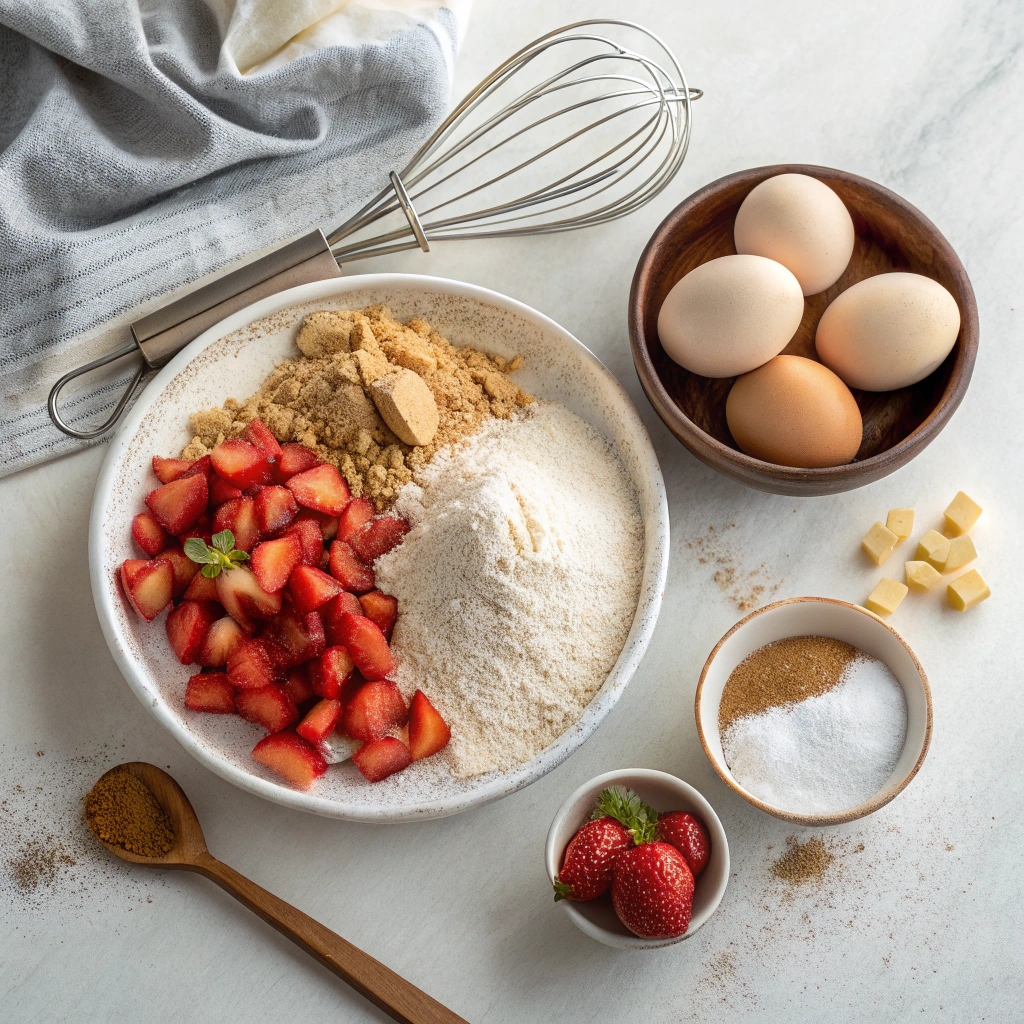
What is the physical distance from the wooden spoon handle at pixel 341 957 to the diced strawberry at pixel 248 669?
237 millimetres

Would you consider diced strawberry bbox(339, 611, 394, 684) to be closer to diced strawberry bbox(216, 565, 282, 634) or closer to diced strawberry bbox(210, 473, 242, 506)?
diced strawberry bbox(216, 565, 282, 634)

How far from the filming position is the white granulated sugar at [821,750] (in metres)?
1.02

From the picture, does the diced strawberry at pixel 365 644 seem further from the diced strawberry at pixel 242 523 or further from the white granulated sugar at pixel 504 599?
the diced strawberry at pixel 242 523

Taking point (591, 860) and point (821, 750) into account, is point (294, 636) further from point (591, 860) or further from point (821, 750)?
point (821, 750)

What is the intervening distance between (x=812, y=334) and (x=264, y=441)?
670 millimetres

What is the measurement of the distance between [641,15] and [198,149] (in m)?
0.63

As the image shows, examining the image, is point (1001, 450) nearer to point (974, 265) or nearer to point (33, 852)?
point (974, 265)

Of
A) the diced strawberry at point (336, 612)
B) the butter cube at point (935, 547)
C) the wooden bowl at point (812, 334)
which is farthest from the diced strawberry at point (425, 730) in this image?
the butter cube at point (935, 547)

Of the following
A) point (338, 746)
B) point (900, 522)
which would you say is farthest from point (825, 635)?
point (338, 746)

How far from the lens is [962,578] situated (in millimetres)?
1134

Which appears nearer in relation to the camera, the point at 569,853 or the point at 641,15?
the point at 569,853

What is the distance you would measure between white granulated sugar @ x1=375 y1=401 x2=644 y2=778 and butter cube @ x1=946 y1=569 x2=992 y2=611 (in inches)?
16.0

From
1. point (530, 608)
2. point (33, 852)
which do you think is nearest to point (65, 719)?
point (33, 852)

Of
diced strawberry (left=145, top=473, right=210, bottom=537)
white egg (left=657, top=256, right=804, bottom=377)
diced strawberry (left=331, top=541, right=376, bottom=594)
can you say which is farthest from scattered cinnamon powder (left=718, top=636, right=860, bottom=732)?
diced strawberry (left=145, top=473, right=210, bottom=537)
